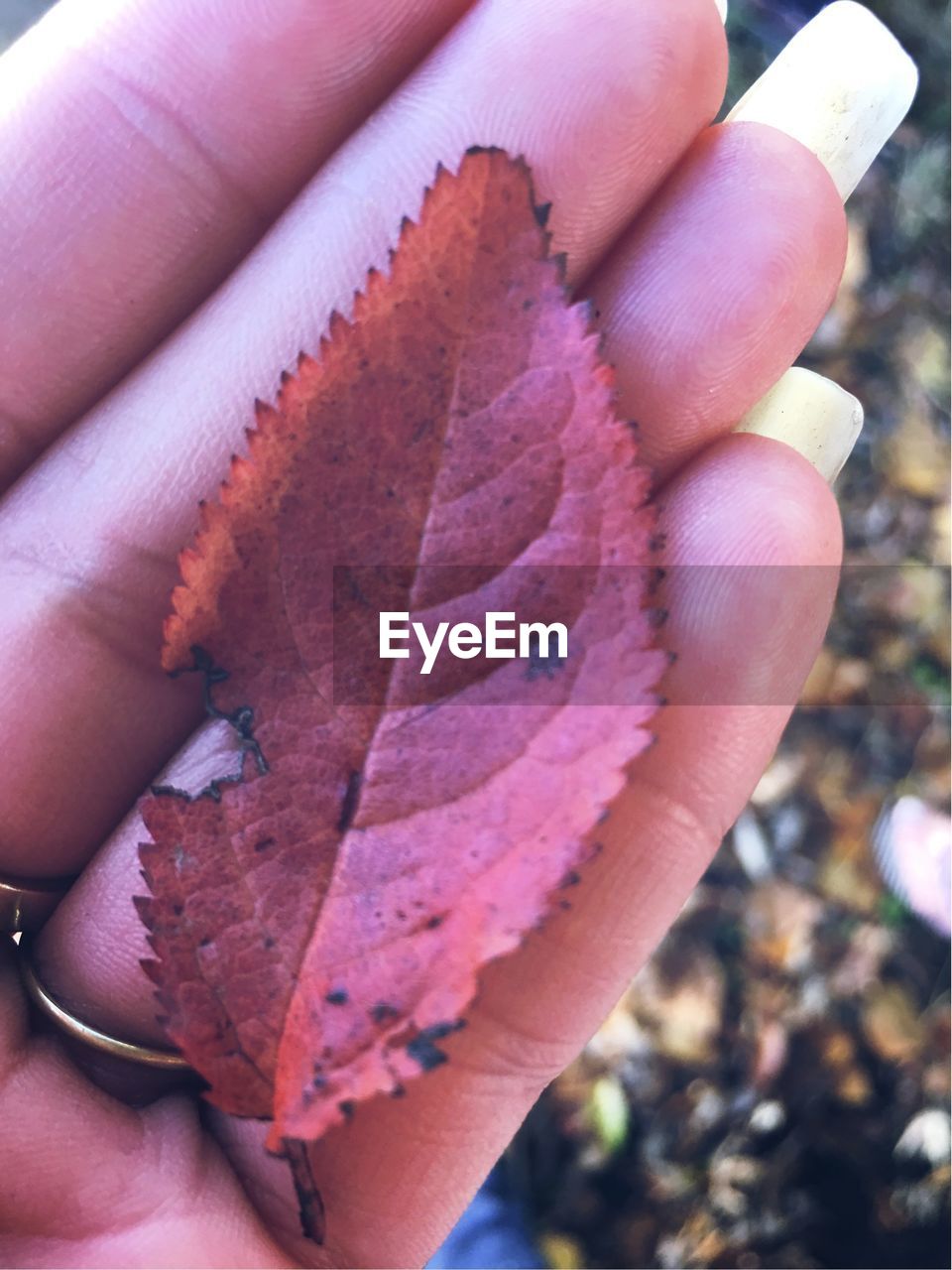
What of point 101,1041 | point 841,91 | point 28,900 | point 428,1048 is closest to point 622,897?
point 428,1048

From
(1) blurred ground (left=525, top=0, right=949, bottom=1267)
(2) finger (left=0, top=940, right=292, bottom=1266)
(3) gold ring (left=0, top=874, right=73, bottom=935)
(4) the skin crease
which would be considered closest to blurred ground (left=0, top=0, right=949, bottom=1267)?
(1) blurred ground (left=525, top=0, right=949, bottom=1267)

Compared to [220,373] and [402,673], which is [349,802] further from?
[220,373]

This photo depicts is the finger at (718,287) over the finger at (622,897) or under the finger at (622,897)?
over

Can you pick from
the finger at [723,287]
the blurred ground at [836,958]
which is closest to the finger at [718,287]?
the finger at [723,287]

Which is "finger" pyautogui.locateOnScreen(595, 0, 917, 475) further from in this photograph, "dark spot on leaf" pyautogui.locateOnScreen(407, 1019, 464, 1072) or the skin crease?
"dark spot on leaf" pyautogui.locateOnScreen(407, 1019, 464, 1072)

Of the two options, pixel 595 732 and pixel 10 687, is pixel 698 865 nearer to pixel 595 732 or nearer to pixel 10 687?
pixel 595 732

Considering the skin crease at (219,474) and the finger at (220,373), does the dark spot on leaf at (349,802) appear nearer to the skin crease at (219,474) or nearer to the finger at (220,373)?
the skin crease at (219,474)
